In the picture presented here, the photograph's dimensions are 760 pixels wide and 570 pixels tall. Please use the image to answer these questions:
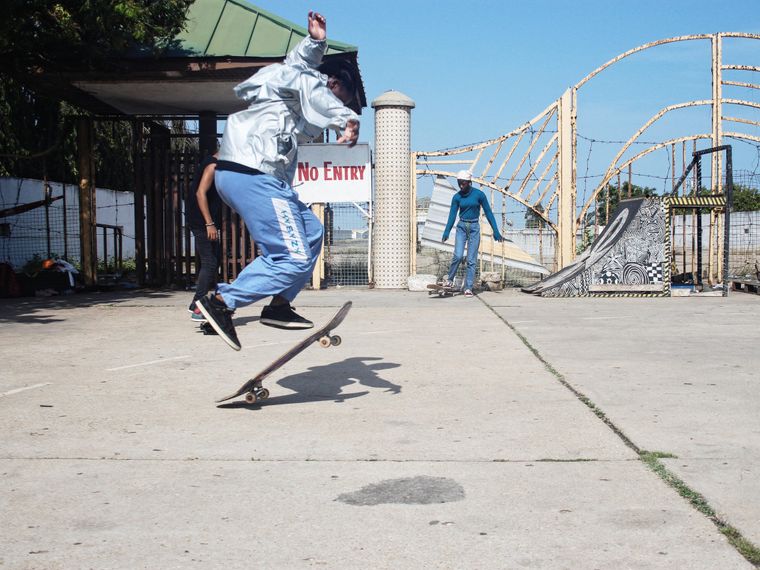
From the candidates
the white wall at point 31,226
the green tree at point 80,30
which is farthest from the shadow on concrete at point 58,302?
the green tree at point 80,30

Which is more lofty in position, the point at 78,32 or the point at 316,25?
the point at 78,32

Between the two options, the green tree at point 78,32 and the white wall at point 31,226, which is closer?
the green tree at point 78,32

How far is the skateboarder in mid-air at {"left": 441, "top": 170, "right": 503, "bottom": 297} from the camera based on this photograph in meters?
13.5

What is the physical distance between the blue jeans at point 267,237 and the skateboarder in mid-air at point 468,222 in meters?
8.74

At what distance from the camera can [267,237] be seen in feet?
15.7

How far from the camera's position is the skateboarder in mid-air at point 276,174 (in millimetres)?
4762

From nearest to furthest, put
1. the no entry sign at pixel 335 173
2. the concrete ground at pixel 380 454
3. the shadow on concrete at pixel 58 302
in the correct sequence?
the concrete ground at pixel 380 454 → the shadow on concrete at pixel 58 302 → the no entry sign at pixel 335 173

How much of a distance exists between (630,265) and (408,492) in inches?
415

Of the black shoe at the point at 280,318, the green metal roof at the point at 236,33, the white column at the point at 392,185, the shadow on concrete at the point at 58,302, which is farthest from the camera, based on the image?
the white column at the point at 392,185

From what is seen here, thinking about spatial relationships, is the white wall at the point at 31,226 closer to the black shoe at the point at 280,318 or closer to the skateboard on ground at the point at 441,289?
the skateboard on ground at the point at 441,289

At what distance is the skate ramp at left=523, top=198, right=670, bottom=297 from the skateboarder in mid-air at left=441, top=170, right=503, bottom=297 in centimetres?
127

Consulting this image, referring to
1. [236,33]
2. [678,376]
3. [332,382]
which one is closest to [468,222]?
[236,33]

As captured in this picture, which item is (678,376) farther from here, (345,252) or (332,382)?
(345,252)

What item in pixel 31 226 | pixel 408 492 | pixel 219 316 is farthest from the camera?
pixel 31 226
